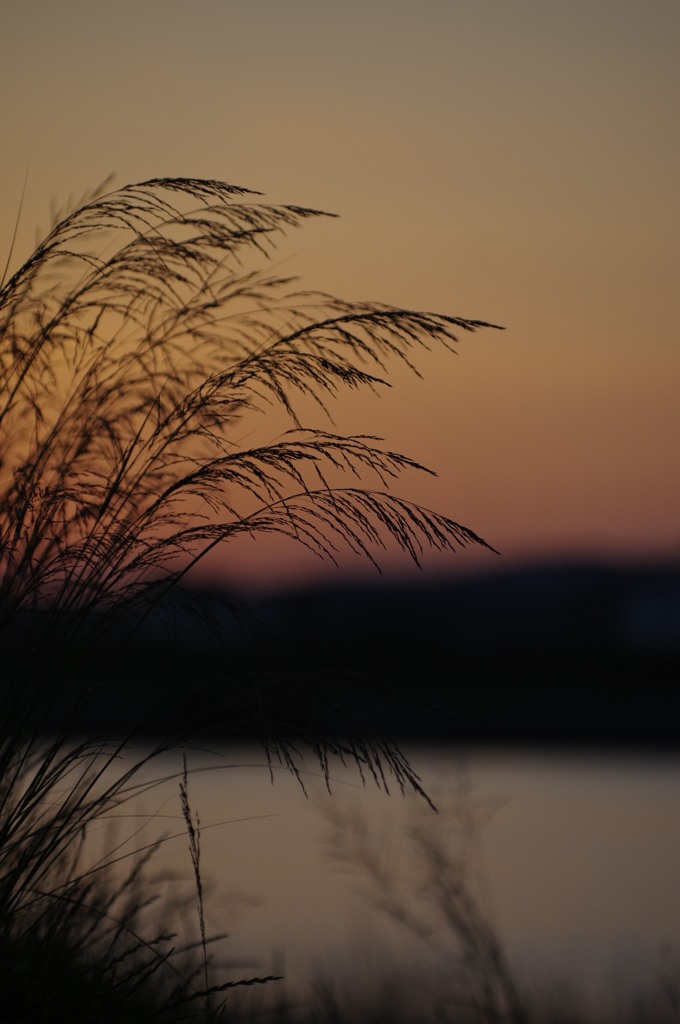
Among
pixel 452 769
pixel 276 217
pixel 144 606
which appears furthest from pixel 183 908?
pixel 276 217

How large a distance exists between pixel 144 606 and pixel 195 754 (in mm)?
15660

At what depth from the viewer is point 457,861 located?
3.17 m

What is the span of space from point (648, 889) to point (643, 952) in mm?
1764

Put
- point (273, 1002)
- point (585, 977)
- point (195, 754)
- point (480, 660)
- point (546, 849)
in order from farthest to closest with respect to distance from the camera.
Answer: point (480, 660) < point (195, 754) < point (546, 849) < point (585, 977) < point (273, 1002)

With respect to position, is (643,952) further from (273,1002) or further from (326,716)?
(326,716)

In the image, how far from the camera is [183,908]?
Answer: 10.8 feet

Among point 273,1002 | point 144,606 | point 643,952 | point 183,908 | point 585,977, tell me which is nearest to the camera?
point 144,606

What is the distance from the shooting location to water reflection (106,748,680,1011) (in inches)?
140

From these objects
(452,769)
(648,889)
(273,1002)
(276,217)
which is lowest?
(648,889)

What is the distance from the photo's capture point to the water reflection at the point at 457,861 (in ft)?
11.6

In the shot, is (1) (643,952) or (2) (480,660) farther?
(2) (480,660)

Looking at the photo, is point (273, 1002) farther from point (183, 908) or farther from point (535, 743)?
point (535, 743)

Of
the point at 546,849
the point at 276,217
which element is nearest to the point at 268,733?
the point at 276,217

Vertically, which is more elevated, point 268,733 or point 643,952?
point 268,733
